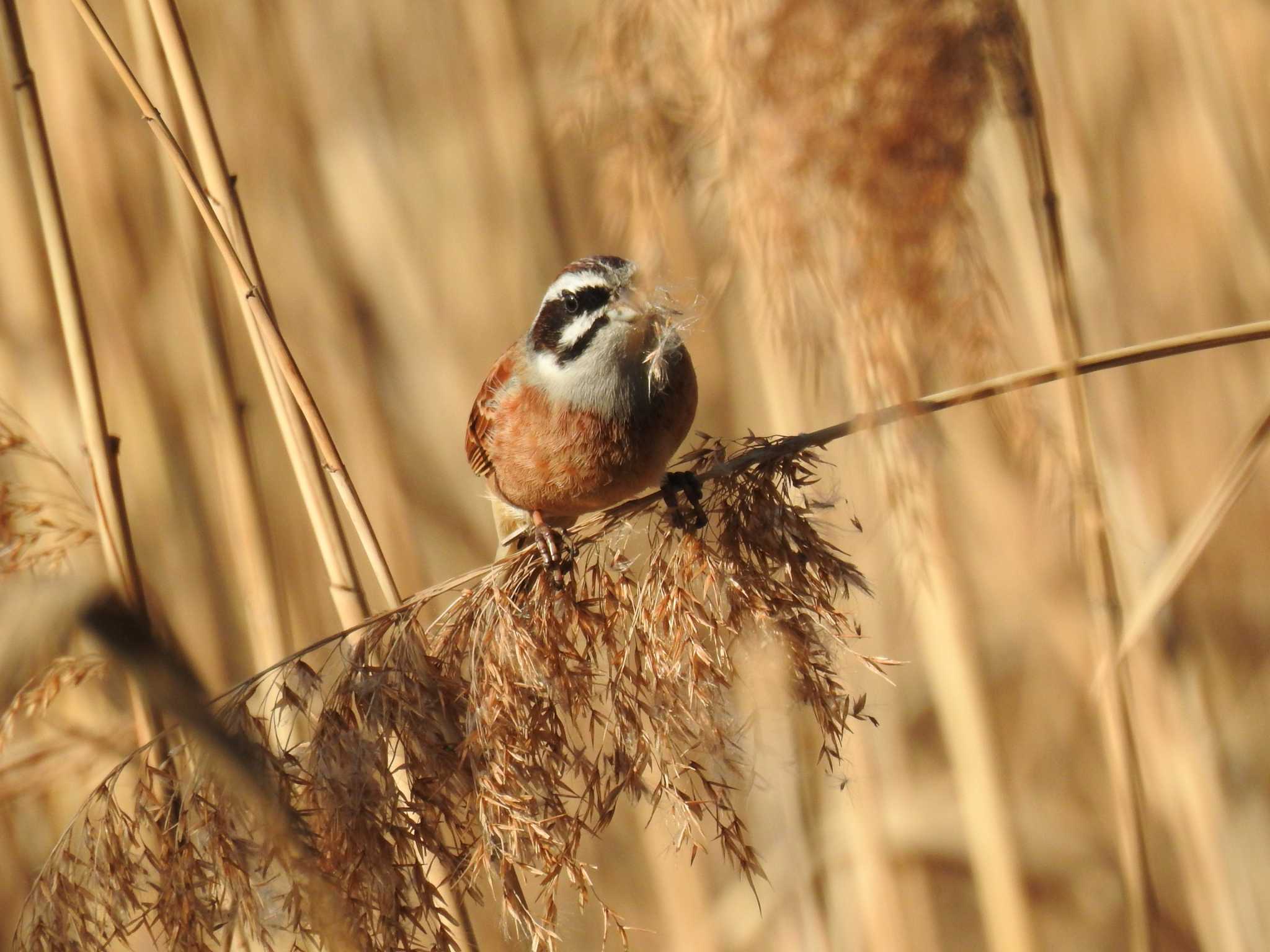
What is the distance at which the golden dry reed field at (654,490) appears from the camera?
1.23 meters

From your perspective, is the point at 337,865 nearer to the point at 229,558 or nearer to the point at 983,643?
the point at 229,558

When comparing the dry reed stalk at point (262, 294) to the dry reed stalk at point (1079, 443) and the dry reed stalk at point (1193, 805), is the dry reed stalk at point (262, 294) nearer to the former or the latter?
the dry reed stalk at point (1079, 443)

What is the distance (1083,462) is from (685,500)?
63 cm

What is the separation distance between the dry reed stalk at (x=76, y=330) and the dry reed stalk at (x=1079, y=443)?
127 centimetres

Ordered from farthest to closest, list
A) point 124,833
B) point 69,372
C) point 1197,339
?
1. point 69,372
2. point 124,833
3. point 1197,339

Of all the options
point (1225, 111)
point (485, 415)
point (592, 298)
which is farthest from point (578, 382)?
point (1225, 111)

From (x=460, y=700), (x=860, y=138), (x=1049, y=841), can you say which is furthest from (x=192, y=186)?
(x=1049, y=841)

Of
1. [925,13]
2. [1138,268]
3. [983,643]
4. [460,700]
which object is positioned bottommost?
[983,643]

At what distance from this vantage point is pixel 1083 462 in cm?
131

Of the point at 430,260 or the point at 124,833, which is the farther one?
the point at 430,260

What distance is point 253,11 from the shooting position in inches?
97.0

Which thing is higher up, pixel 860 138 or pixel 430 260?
pixel 430 260

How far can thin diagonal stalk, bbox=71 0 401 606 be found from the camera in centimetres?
127

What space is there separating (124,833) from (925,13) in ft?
4.55
